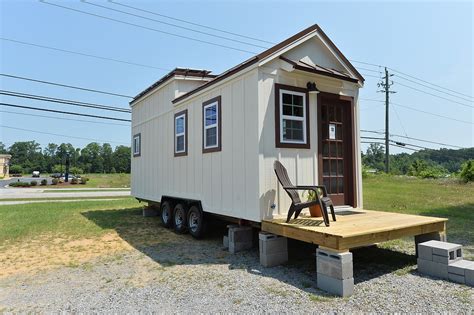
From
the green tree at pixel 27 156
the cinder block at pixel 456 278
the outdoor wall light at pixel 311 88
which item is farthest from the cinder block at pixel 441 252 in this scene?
the green tree at pixel 27 156

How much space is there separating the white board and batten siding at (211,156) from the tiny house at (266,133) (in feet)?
0.06

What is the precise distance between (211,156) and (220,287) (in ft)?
9.91

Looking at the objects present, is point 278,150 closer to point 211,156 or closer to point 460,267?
point 211,156

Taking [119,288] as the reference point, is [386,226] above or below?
above

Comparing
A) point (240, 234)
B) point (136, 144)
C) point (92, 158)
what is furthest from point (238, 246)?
point (92, 158)

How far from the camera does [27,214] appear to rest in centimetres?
1129

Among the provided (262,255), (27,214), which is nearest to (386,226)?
(262,255)

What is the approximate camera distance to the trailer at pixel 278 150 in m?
5.00

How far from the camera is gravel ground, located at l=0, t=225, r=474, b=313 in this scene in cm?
357

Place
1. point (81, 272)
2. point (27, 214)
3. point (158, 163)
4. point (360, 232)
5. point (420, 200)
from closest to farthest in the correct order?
point (360, 232) < point (81, 272) < point (158, 163) < point (27, 214) < point (420, 200)

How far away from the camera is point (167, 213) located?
28.2 feet

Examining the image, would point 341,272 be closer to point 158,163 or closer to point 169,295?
point 169,295

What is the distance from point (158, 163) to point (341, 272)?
663cm

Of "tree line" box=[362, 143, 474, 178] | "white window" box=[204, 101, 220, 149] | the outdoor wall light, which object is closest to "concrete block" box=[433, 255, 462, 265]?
the outdoor wall light
